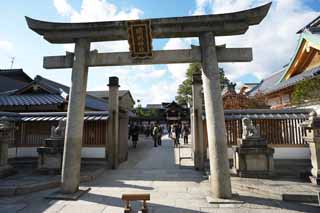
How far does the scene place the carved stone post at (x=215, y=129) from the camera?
212 inches

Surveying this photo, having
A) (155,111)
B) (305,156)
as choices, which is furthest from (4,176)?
(155,111)

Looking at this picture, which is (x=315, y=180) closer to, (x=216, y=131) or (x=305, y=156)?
(x=305, y=156)

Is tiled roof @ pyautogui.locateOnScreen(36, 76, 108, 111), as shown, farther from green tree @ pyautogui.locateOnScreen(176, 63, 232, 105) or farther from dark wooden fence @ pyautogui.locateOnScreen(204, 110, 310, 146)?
green tree @ pyautogui.locateOnScreen(176, 63, 232, 105)

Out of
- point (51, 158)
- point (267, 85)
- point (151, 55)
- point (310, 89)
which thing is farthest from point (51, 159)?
point (267, 85)

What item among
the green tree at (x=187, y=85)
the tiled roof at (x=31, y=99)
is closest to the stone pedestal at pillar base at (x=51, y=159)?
the tiled roof at (x=31, y=99)

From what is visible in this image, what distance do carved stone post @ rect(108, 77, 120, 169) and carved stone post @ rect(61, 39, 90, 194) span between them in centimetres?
366

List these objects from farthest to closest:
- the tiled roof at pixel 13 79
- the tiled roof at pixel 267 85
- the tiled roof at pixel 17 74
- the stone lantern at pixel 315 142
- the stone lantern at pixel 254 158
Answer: the tiled roof at pixel 17 74 → the tiled roof at pixel 13 79 → the tiled roof at pixel 267 85 → the stone lantern at pixel 254 158 → the stone lantern at pixel 315 142

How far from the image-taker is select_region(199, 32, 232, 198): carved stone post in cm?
539

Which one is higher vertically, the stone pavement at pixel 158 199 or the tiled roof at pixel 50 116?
the tiled roof at pixel 50 116

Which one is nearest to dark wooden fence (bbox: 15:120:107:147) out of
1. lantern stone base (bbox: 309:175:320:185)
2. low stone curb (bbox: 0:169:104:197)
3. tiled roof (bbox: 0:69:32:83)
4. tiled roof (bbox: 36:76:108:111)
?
low stone curb (bbox: 0:169:104:197)

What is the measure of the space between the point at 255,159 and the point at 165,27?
Result: 5.84 m

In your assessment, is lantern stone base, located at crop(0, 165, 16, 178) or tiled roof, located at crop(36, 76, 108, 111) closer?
lantern stone base, located at crop(0, 165, 16, 178)

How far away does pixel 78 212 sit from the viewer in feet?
15.8

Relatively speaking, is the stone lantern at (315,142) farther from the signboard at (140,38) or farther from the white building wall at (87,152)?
the white building wall at (87,152)
